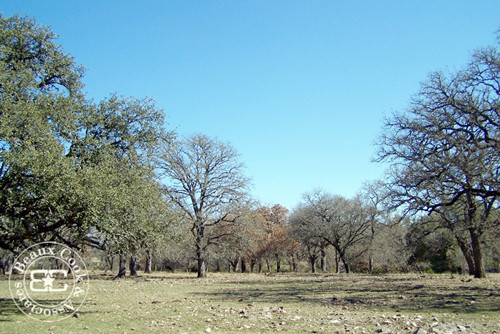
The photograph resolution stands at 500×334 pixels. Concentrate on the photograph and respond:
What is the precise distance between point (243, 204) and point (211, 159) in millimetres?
5426

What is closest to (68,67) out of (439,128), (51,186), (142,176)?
(142,176)

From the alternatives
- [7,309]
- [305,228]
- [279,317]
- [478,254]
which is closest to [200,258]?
[305,228]

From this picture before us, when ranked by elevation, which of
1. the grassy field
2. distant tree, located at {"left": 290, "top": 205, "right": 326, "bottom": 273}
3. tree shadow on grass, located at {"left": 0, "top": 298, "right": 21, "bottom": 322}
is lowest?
the grassy field

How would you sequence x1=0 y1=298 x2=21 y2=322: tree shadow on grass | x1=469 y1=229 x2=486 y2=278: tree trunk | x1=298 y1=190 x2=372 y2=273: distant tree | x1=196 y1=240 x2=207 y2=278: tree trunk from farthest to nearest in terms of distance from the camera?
1. x1=298 y1=190 x2=372 y2=273: distant tree
2. x1=196 y1=240 x2=207 y2=278: tree trunk
3. x1=469 y1=229 x2=486 y2=278: tree trunk
4. x1=0 y1=298 x2=21 y2=322: tree shadow on grass

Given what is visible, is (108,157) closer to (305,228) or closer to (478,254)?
(478,254)

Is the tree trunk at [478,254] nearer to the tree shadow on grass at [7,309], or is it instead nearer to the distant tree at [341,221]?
the distant tree at [341,221]

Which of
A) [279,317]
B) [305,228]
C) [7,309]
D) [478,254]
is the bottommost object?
[279,317]

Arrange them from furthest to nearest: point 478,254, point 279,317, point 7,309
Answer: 1. point 478,254
2. point 7,309
3. point 279,317

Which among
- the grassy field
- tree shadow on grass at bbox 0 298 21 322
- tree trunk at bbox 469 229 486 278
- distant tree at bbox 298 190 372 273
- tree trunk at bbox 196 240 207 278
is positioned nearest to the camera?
the grassy field

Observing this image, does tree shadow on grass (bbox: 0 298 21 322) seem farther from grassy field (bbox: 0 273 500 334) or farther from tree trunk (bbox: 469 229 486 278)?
tree trunk (bbox: 469 229 486 278)

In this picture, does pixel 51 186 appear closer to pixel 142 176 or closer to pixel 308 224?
pixel 142 176

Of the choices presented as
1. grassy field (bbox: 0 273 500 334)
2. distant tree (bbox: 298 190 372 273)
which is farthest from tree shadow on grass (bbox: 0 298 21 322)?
distant tree (bbox: 298 190 372 273)

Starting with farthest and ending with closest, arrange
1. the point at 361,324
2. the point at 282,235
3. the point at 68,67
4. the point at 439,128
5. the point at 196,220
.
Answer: the point at 282,235 → the point at 196,220 → the point at 439,128 → the point at 68,67 → the point at 361,324

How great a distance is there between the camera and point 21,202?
10344 millimetres
